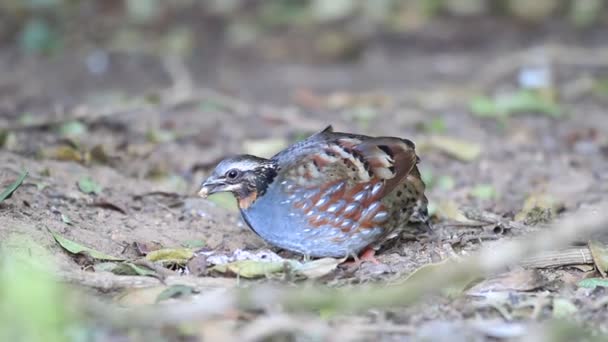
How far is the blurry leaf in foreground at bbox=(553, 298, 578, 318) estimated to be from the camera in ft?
13.9

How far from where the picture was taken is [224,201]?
21.5 ft

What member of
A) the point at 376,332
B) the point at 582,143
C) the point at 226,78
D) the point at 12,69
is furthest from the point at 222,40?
the point at 376,332

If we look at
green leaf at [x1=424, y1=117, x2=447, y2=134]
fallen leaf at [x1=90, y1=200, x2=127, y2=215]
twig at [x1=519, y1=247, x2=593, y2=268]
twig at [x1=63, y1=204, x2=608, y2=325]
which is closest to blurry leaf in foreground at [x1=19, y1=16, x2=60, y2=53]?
green leaf at [x1=424, y1=117, x2=447, y2=134]

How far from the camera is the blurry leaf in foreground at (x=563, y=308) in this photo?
4.23 metres

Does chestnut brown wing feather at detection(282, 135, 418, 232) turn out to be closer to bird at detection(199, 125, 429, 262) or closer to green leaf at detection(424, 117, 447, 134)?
bird at detection(199, 125, 429, 262)

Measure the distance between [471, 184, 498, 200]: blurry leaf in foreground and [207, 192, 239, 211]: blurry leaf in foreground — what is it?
177cm

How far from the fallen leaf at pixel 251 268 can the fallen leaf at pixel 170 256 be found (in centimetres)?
25

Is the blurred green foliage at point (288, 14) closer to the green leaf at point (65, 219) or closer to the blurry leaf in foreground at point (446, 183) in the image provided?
the blurry leaf in foreground at point (446, 183)

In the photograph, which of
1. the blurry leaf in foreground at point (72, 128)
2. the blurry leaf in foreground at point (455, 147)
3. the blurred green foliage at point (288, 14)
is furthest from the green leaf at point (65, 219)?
the blurred green foliage at point (288, 14)

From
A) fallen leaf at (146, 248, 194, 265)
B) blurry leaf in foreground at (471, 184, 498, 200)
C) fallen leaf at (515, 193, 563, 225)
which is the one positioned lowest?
fallen leaf at (146, 248, 194, 265)

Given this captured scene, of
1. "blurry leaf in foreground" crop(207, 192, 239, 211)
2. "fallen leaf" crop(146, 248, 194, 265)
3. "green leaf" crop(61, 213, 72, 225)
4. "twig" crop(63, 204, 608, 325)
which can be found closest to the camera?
"twig" crop(63, 204, 608, 325)

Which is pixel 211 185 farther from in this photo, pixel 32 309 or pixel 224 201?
pixel 32 309

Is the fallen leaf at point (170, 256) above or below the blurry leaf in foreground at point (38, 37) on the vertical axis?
below

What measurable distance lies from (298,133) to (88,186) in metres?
2.78
